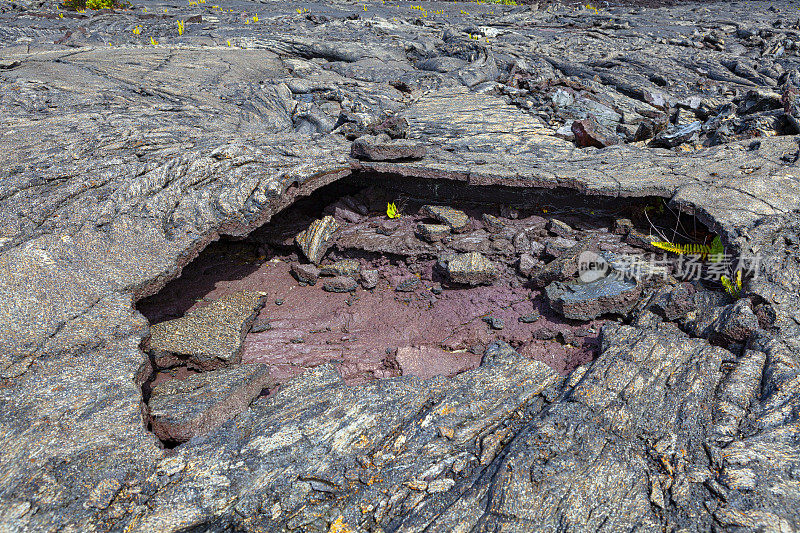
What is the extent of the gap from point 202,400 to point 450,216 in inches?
107

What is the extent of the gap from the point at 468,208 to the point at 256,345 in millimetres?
2343

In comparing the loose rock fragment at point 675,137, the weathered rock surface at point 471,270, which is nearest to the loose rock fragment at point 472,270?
the weathered rock surface at point 471,270

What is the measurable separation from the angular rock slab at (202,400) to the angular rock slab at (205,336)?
1.12ft

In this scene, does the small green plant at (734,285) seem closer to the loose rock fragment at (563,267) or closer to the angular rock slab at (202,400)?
the loose rock fragment at (563,267)

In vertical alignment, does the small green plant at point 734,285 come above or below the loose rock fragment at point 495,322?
above

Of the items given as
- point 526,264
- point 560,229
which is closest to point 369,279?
point 526,264

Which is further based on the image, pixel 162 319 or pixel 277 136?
pixel 277 136

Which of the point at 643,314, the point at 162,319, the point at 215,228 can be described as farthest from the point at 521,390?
the point at 162,319

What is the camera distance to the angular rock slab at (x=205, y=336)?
3.22 meters

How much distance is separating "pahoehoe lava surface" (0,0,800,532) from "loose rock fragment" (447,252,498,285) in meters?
0.76

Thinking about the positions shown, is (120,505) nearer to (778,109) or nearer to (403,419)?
(403,419)

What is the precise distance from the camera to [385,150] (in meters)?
4.32

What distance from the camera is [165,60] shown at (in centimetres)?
750

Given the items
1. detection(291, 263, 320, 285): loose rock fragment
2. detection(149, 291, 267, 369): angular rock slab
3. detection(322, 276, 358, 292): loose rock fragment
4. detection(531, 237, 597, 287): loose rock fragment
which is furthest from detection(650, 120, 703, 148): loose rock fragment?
detection(149, 291, 267, 369): angular rock slab
